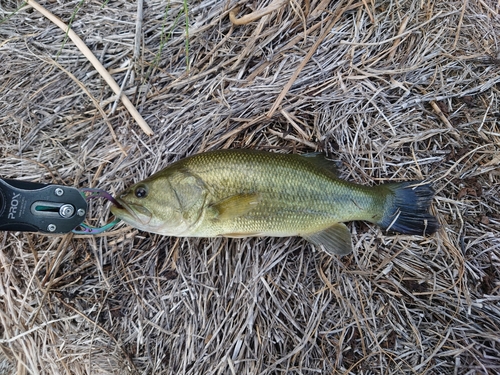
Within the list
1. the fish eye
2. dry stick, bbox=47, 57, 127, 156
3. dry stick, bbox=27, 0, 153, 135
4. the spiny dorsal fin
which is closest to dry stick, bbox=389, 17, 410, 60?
the spiny dorsal fin

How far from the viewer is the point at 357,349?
303cm

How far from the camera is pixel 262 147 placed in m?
3.12

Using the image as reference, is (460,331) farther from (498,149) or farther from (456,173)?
(498,149)

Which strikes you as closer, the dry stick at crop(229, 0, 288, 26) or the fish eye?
the fish eye

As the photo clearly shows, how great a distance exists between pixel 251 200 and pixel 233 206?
0.15 meters

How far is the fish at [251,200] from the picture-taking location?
2.58m

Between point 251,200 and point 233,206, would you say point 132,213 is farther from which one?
point 251,200

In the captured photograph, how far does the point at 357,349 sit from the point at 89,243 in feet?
8.47

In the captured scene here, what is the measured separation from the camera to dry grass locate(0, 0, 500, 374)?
3008 mm

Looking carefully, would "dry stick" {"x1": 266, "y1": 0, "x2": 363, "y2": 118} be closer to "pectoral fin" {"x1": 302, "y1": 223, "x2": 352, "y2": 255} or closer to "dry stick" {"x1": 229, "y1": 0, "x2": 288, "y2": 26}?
"dry stick" {"x1": 229, "y1": 0, "x2": 288, "y2": 26}

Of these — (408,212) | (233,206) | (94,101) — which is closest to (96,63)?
(94,101)

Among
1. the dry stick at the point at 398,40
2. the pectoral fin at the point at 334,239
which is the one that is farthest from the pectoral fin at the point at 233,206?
the dry stick at the point at 398,40

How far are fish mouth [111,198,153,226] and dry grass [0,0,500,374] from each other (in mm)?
586

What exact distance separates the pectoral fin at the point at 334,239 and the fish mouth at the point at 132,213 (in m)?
1.30
